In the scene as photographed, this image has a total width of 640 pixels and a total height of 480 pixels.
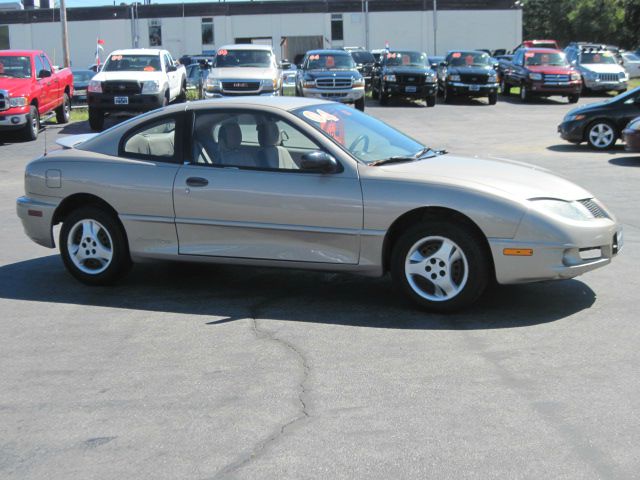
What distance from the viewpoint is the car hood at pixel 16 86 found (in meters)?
21.1

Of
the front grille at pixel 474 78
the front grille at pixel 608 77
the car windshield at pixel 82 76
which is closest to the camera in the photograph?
the front grille at pixel 474 78

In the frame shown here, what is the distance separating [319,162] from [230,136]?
97 centimetres

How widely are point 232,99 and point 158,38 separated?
62.2 metres

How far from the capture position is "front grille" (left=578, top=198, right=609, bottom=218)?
677 cm

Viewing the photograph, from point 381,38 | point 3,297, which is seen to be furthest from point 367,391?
point 381,38

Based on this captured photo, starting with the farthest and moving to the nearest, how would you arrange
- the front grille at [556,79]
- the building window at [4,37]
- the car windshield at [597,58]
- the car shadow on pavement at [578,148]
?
the building window at [4,37]
the car windshield at [597,58]
the front grille at [556,79]
the car shadow on pavement at [578,148]

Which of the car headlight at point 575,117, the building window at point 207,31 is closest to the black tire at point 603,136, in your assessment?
the car headlight at point 575,117

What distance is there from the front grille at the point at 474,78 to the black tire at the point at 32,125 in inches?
586

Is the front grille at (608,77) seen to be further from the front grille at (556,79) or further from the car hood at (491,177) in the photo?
the car hood at (491,177)

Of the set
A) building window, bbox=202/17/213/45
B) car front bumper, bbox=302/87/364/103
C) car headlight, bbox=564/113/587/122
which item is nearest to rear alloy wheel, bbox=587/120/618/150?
car headlight, bbox=564/113/587/122

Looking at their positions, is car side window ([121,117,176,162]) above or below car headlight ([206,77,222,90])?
below

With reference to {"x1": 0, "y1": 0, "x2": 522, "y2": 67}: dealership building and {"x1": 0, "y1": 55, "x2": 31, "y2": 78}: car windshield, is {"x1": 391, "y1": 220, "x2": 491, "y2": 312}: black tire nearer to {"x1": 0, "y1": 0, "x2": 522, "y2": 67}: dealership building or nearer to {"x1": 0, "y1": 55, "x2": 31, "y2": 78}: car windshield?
{"x1": 0, "y1": 55, "x2": 31, "y2": 78}: car windshield

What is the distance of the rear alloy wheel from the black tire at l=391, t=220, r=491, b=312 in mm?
12367

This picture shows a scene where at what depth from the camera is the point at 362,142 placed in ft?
23.6
